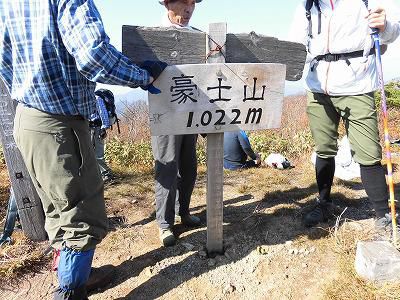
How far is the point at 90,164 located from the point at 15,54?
76cm

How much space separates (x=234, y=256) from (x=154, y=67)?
174 cm

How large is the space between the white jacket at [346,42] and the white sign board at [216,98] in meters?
0.51

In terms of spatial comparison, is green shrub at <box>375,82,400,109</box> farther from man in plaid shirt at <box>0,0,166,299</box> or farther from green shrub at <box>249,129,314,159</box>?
man in plaid shirt at <box>0,0,166,299</box>

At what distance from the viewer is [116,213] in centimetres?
392

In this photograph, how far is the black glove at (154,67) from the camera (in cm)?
229

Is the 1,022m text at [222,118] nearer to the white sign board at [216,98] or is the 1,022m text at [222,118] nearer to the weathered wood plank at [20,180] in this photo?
the white sign board at [216,98]

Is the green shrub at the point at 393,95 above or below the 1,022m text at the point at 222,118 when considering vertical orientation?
above

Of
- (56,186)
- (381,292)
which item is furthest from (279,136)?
(56,186)

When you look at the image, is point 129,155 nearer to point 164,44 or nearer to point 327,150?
point 327,150

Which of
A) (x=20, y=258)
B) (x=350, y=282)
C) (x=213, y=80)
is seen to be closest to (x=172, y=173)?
(x=213, y=80)

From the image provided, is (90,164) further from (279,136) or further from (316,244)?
(279,136)

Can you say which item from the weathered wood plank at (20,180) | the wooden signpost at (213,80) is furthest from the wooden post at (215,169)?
the weathered wood plank at (20,180)

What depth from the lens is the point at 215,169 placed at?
9.04ft

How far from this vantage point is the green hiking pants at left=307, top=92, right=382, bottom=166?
2795mm
